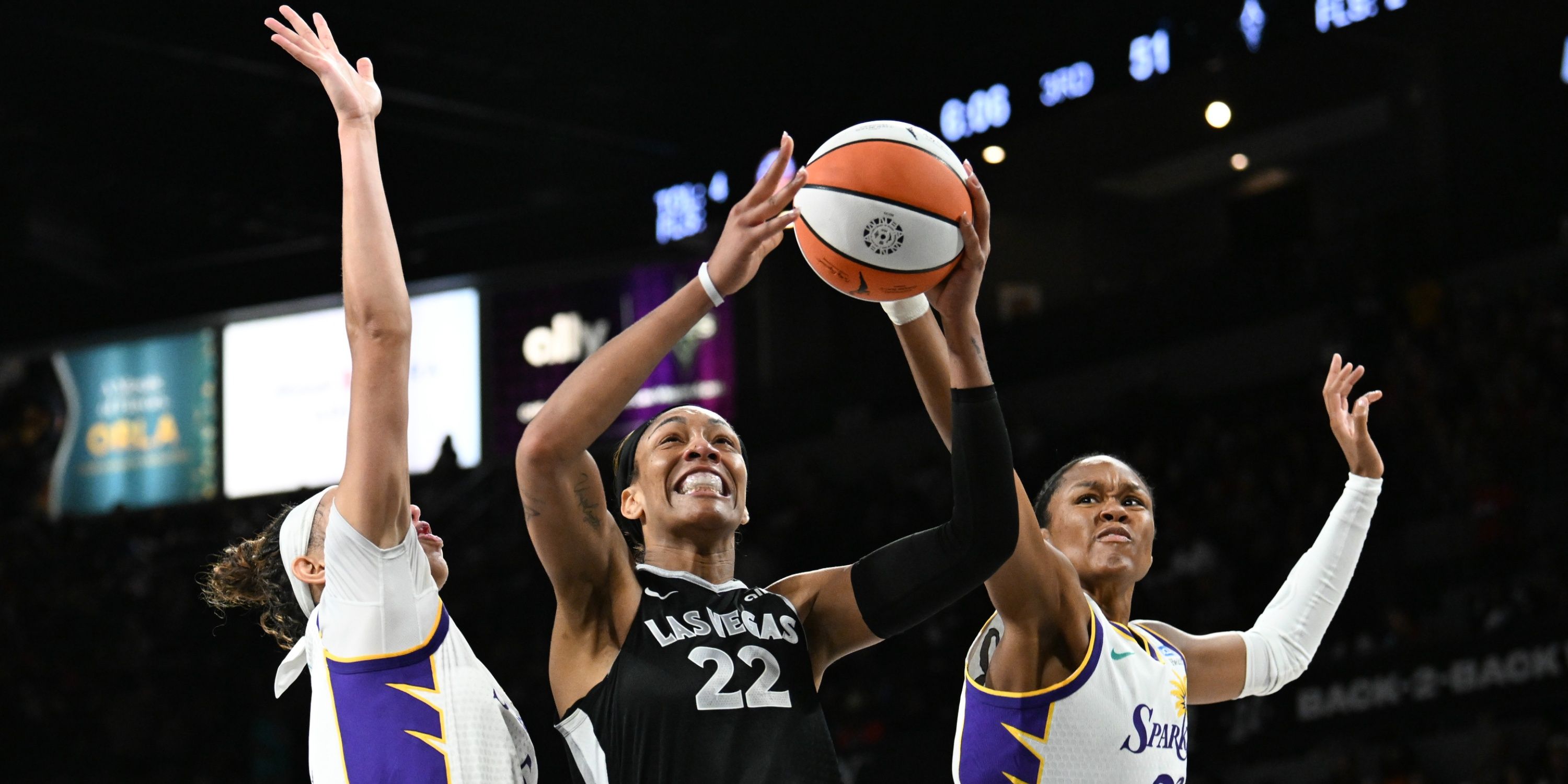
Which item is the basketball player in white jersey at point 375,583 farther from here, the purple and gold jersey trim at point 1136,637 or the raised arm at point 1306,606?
the raised arm at point 1306,606

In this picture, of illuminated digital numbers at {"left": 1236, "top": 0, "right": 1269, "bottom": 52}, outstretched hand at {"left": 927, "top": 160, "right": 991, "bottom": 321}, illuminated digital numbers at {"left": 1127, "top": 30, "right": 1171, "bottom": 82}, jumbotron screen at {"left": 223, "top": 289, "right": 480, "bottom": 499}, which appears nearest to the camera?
outstretched hand at {"left": 927, "top": 160, "right": 991, "bottom": 321}

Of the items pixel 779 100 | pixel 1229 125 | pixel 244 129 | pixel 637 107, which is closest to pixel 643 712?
pixel 779 100

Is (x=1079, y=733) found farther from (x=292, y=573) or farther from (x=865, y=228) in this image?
(x=292, y=573)

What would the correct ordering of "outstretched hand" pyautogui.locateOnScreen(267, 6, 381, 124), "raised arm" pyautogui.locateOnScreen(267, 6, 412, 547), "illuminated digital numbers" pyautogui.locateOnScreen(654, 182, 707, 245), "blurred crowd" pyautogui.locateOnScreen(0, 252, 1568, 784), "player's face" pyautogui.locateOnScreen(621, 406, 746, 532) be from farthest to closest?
"illuminated digital numbers" pyautogui.locateOnScreen(654, 182, 707, 245) < "blurred crowd" pyautogui.locateOnScreen(0, 252, 1568, 784) < "player's face" pyautogui.locateOnScreen(621, 406, 746, 532) < "outstretched hand" pyautogui.locateOnScreen(267, 6, 381, 124) < "raised arm" pyautogui.locateOnScreen(267, 6, 412, 547)

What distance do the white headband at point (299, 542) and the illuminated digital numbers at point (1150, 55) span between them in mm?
6783

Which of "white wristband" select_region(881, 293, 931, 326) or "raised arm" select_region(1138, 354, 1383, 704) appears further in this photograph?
"raised arm" select_region(1138, 354, 1383, 704)

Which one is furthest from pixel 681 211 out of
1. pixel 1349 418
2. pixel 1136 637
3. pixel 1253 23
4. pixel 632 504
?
pixel 632 504

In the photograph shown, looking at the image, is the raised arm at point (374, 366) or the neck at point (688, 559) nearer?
the raised arm at point (374, 366)

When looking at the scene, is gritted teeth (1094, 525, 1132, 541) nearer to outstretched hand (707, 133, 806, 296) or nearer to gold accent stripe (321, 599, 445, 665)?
outstretched hand (707, 133, 806, 296)

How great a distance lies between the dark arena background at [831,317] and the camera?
31.3ft

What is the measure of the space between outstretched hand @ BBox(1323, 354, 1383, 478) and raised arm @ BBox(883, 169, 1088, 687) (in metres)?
1.13

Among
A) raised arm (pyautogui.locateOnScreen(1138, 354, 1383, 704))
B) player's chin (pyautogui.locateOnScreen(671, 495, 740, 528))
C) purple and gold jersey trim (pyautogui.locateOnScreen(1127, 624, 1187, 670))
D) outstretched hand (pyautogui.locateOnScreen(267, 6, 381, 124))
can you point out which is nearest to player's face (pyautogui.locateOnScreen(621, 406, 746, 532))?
player's chin (pyautogui.locateOnScreen(671, 495, 740, 528))

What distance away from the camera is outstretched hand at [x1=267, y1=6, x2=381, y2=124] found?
2.84 metres

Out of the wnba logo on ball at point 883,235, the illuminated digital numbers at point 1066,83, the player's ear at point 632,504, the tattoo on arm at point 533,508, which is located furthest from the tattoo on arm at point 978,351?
the illuminated digital numbers at point 1066,83
